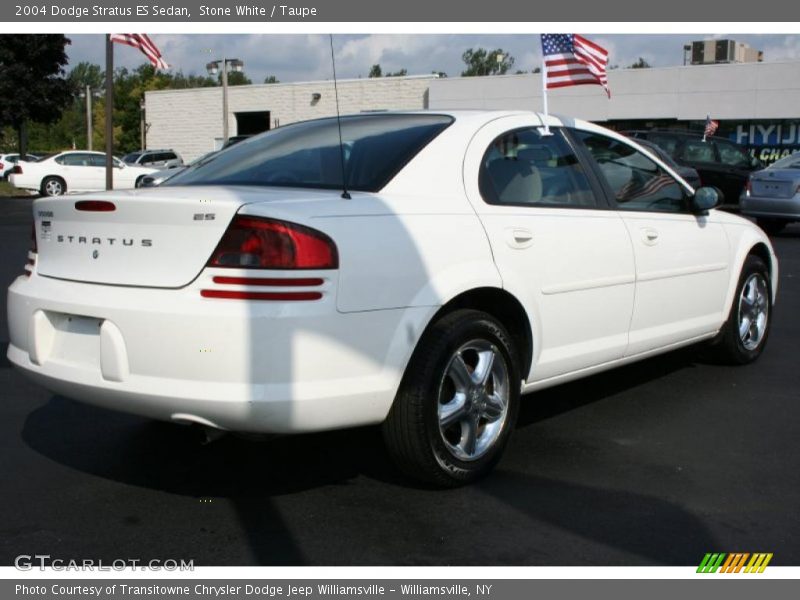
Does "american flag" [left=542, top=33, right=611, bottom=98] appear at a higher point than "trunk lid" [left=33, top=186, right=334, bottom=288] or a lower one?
higher

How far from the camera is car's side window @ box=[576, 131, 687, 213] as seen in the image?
16.4 ft

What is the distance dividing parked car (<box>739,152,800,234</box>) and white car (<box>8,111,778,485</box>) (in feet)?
37.9

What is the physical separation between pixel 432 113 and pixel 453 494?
187cm

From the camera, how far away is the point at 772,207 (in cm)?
1570

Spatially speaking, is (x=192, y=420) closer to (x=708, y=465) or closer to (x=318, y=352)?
(x=318, y=352)

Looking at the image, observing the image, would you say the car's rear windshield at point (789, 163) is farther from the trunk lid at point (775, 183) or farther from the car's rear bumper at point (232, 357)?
the car's rear bumper at point (232, 357)

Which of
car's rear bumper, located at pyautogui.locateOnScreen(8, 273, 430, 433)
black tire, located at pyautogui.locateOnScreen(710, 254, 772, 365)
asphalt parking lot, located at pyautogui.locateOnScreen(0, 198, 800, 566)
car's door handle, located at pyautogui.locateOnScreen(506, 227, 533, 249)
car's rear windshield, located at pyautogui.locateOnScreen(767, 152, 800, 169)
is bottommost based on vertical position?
asphalt parking lot, located at pyautogui.locateOnScreen(0, 198, 800, 566)

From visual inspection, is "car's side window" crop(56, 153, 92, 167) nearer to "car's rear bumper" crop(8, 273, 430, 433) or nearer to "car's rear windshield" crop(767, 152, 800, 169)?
"car's rear windshield" crop(767, 152, 800, 169)

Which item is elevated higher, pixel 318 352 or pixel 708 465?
pixel 318 352

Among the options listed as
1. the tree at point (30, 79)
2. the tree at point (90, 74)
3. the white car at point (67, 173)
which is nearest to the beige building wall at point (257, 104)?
the tree at point (30, 79)

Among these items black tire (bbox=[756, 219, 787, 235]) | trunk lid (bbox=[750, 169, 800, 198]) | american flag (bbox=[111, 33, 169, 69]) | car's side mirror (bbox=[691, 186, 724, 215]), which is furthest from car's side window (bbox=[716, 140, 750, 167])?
car's side mirror (bbox=[691, 186, 724, 215])

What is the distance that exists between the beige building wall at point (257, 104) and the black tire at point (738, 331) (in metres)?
34.4
